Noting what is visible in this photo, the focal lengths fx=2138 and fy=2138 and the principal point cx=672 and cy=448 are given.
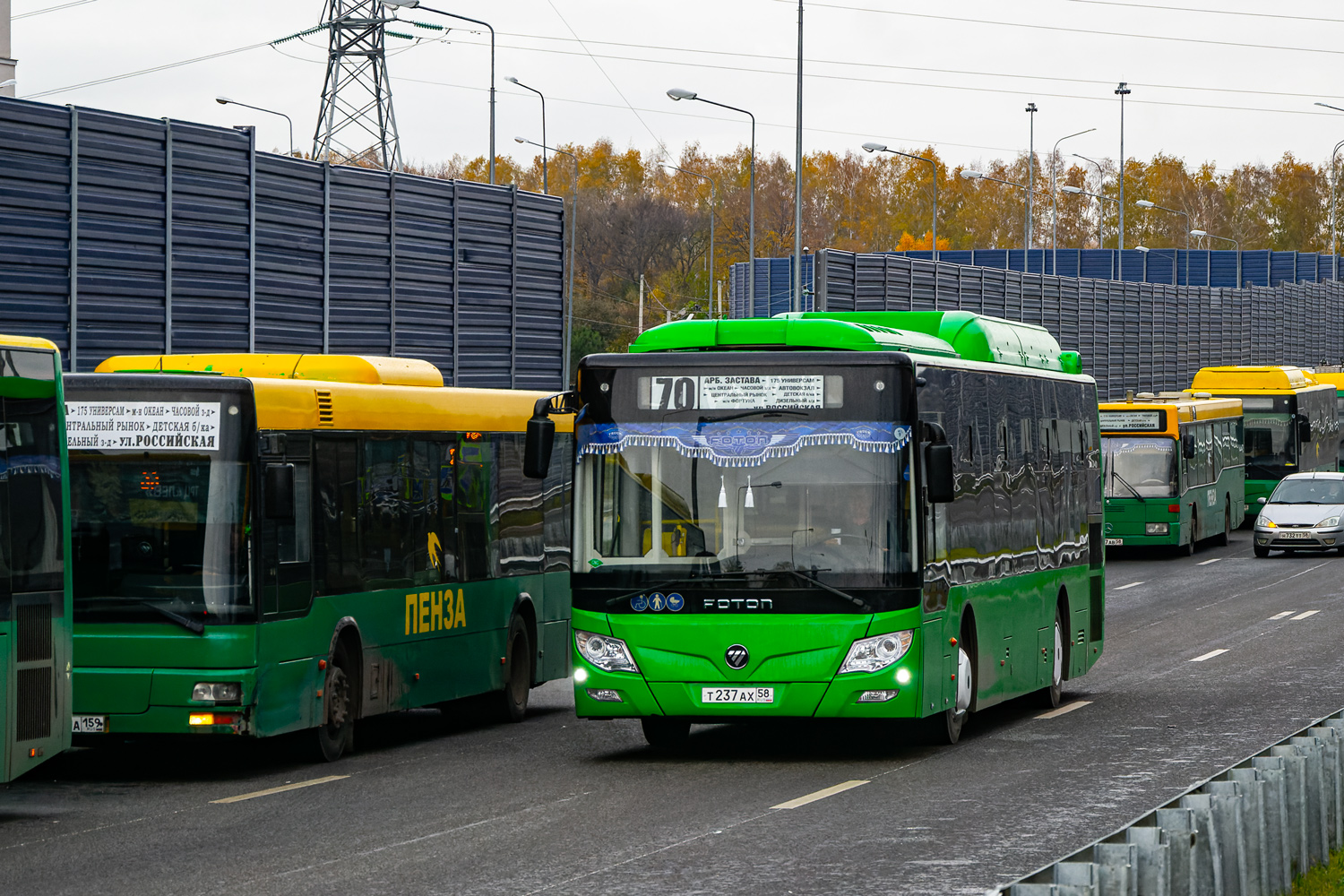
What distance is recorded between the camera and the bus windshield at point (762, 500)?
518 inches

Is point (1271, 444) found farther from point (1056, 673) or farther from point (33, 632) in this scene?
point (33, 632)

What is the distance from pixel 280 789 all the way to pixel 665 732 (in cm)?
304

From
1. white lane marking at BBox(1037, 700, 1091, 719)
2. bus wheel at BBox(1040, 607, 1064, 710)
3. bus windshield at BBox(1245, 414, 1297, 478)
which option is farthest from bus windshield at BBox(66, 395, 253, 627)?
bus windshield at BBox(1245, 414, 1297, 478)

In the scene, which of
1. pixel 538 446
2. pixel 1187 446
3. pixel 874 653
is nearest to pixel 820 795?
pixel 874 653

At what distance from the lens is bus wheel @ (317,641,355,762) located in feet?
45.5

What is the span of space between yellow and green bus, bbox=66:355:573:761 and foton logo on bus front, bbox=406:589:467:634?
0.06 feet

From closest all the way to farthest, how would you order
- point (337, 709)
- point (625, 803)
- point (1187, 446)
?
1. point (625, 803)
2. point (337, 709)
3. point (1187, 446)

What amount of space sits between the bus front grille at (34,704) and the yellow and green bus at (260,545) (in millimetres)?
1421

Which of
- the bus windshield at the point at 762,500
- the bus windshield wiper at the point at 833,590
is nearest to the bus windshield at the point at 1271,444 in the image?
the bus windshield at the point at 762,500

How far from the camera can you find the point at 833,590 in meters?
13.1

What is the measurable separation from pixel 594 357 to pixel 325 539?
2.12 meters

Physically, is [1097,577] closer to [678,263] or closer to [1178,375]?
[1178,375]

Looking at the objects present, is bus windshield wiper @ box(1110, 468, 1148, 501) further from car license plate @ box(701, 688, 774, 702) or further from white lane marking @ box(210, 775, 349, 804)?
white lane marking @ box(210, 775, 349, 804)

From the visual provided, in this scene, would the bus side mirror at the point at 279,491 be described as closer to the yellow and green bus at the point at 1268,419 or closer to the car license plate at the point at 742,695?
the car license plate at the point at 742,695
